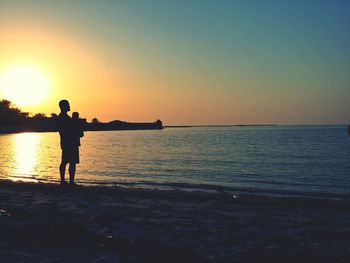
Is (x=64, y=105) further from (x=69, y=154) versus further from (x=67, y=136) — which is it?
(x=69, y=154)

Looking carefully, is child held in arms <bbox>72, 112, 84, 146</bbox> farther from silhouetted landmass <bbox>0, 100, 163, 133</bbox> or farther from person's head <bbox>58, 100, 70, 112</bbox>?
silhouetted landmass <bbox>0, 100, 163, 133</bbox>

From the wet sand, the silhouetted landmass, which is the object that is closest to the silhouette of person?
the wet sand

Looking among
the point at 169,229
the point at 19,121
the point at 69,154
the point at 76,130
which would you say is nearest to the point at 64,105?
the point at 76,130

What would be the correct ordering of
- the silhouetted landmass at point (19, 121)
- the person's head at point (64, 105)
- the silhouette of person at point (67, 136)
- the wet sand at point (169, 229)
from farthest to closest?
the silhouetted landmass at point (19, 121) → the silhouette of person at point (67, 136) → the person's head at point (64, 105) → the wet sand at point (169, 229)

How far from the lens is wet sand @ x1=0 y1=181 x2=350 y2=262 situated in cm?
510

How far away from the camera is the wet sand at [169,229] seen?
5.10 metres

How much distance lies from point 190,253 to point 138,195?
6.07 meters

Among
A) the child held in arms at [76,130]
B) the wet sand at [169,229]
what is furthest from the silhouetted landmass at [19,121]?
the wet sand at [169,229]

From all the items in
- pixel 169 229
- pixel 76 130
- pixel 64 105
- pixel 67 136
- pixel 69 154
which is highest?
pixel 64 105

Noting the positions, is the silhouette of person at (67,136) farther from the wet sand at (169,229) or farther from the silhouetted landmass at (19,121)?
the silhouetted landmass at (19,121)

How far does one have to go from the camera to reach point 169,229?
6582 millimetres

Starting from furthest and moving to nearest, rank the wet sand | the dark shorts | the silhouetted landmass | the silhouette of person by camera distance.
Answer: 1. the silhouetted landmass
2. the dark shorts
3. the silhouette of person
4. the wet sand

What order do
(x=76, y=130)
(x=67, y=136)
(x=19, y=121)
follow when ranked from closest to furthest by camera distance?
(x=67, y=136) → (x=76, y=130) → (x=19, y=121)

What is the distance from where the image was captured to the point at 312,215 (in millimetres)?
8359
